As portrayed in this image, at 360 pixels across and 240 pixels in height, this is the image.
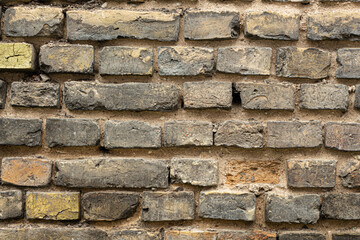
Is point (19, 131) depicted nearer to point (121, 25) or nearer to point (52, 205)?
point (52, 205)

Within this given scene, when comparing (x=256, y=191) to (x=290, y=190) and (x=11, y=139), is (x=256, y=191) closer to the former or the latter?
(x=290, y=190)

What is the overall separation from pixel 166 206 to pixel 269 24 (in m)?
0.67

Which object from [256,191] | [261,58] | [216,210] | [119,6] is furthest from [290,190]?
[119,6]

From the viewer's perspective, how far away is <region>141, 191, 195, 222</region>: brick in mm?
988

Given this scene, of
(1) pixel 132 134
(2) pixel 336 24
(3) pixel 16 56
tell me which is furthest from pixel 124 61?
(2) pixel 336 24

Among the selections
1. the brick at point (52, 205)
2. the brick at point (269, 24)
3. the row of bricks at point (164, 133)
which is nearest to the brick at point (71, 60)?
the row of bricks at point (164, 133)

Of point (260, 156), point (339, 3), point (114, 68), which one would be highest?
point (339, 3)

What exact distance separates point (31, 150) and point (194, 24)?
Result: 2.18 ft

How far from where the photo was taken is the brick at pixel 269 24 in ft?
3.27

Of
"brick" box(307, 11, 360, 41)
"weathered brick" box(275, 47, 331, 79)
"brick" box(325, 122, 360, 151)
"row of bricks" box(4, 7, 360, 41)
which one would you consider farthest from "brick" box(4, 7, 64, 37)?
"brick" box(325, 122, 360, 151)

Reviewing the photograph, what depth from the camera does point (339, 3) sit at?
40.1 inches

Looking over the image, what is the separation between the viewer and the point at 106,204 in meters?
0.99

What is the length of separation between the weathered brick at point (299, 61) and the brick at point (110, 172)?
0.49 m

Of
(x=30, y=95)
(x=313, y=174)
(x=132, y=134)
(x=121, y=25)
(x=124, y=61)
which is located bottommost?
(x=313, y=174)
